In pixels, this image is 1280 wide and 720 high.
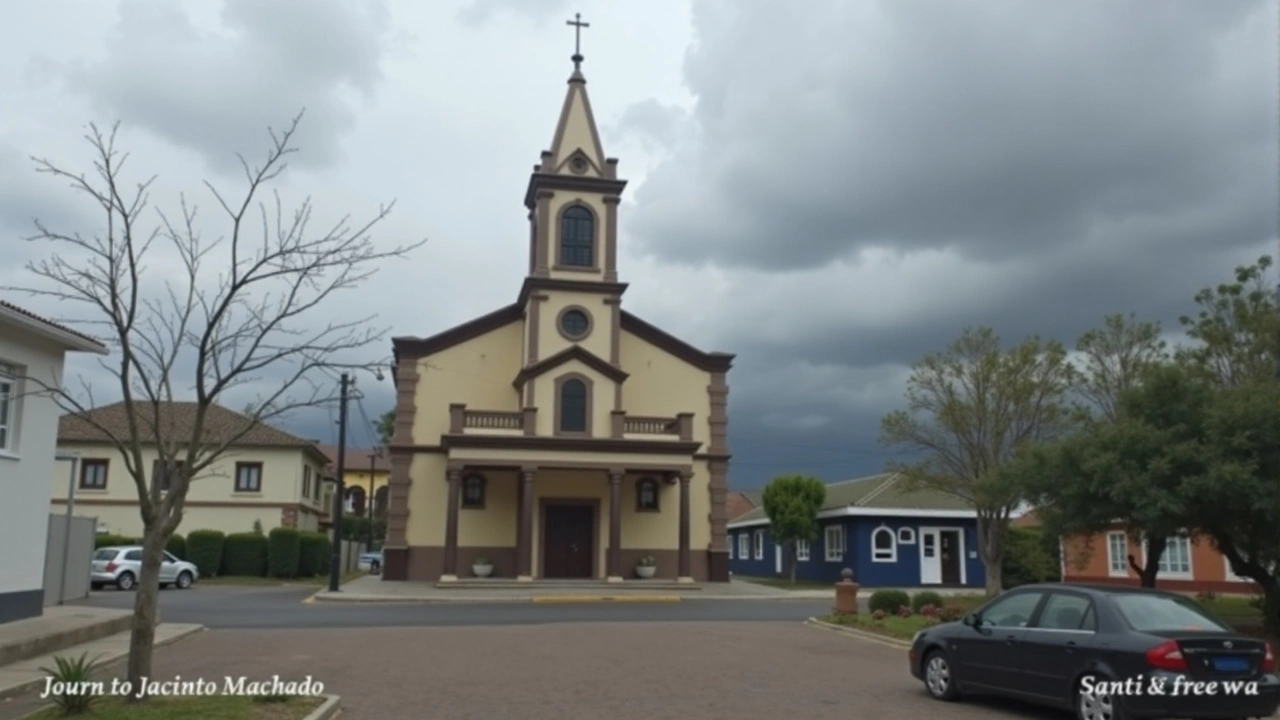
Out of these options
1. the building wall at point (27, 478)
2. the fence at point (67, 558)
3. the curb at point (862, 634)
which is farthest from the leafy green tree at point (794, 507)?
the building wall at point (27, 478)

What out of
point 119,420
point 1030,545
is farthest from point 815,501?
point 119,420

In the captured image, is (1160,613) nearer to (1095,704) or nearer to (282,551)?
(1095,704)

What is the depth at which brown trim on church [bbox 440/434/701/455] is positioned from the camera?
36406 millimetres

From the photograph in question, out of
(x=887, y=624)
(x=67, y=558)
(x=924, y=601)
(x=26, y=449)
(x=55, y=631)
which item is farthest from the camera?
(x=67, y=558)

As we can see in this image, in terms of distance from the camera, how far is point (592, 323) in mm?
40250

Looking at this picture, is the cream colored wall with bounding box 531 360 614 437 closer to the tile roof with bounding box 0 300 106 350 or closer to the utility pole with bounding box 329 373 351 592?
the utility pole with bounding box 329 373 351 592

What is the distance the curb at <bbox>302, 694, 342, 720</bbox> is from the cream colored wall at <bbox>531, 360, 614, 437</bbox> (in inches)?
1029

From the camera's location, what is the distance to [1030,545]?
3988 centimetres

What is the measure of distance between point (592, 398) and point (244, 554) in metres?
16.5

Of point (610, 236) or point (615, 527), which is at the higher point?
point (610, 236)

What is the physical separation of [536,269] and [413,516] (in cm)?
997

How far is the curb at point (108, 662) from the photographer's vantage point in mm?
→ 12064

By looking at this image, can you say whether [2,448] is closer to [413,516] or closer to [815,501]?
[413,516]

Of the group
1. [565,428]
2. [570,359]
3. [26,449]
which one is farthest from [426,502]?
[26,449]
